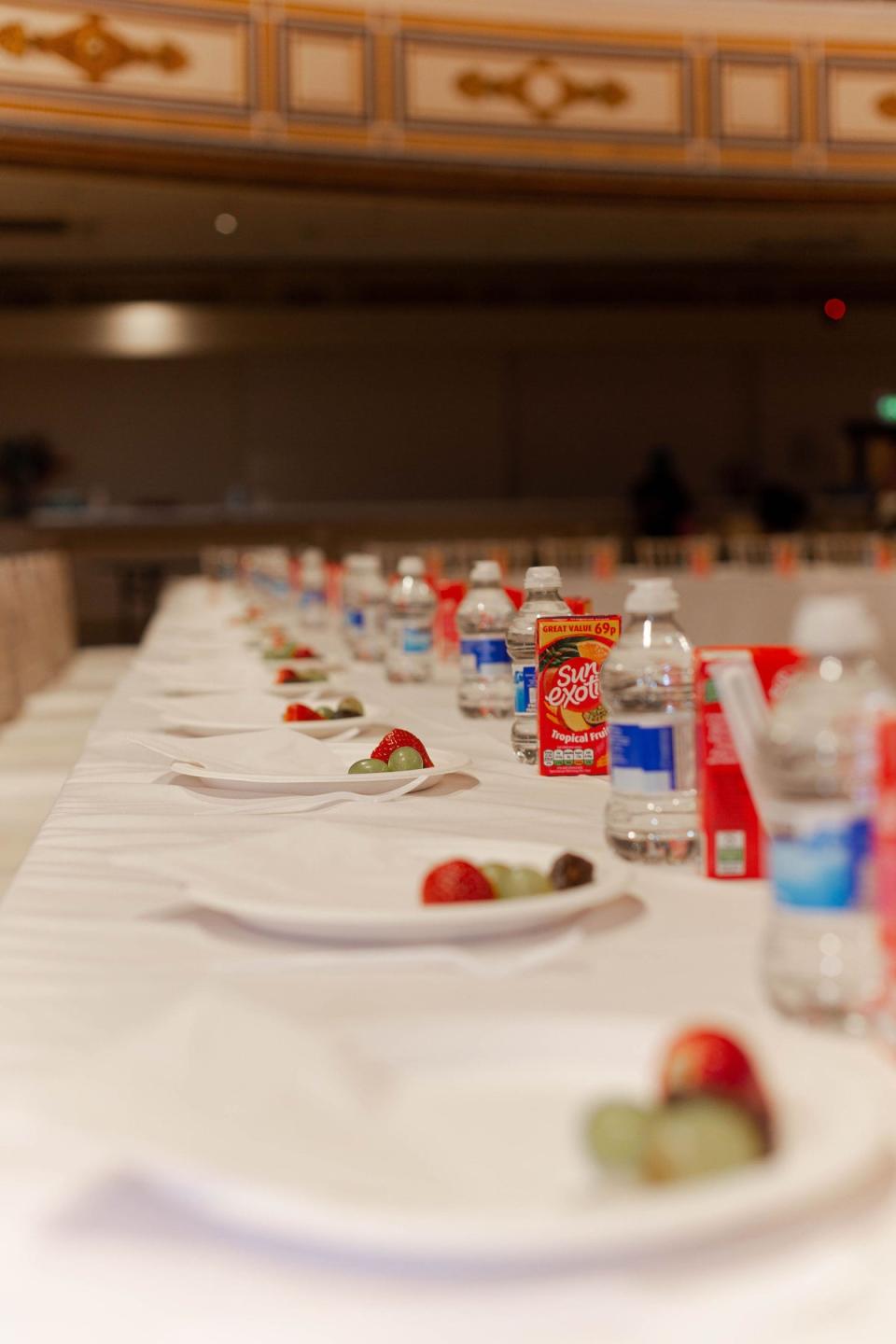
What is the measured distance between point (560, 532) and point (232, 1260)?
1055 centimetres

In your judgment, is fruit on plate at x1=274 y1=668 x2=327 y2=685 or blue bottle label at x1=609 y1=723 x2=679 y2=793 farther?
fruit on plate at x1=274 y1=668 x2=327 y2=685

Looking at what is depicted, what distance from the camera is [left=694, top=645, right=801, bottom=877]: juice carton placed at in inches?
43.1

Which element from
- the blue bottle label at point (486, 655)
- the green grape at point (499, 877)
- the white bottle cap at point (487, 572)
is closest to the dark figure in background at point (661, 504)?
the white bottle cap at point (487, 572)

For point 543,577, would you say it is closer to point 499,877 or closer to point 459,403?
point 499,877

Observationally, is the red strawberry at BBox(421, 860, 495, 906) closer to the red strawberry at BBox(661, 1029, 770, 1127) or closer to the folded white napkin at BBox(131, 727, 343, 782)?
the red strawberry at BBox(661, 1029, 770, 1127)

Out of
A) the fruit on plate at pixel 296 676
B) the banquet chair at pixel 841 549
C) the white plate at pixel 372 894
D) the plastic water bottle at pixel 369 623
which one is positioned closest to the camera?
the white plate at pixel 372 894

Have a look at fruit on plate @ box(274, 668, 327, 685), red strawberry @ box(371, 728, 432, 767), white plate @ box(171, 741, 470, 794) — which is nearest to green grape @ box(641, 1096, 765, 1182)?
white plate @ box(171, 741, 470, 794)

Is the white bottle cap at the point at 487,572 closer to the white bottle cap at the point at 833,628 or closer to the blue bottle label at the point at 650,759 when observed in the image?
the blue bottle label at the point at 650,759

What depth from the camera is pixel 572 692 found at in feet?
5.31

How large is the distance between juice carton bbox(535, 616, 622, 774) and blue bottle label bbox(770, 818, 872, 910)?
829 millimetres

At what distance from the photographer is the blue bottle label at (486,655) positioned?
7.14 feet

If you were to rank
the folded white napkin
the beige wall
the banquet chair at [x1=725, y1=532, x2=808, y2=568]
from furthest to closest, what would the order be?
the beige wall, the banquet chair at [x1=725, y1=532, x2=808, y2=568], the folded white napkin

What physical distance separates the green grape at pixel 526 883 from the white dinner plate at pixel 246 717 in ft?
2.66

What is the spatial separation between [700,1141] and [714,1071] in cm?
4
